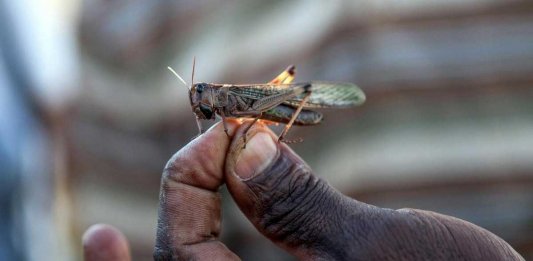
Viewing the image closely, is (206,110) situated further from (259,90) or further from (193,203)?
(193,203)

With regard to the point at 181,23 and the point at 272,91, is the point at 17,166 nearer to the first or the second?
the point at 181,23

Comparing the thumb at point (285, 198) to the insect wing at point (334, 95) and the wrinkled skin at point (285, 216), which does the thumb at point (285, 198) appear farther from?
the insect wing at point (334, 95)

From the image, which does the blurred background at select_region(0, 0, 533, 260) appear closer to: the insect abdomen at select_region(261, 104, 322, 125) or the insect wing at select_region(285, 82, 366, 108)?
the insect wing at select_region(285, 82, 366, 108)

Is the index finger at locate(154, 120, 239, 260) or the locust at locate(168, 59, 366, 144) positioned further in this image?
the locust at locate(168, 59, 366, 144)

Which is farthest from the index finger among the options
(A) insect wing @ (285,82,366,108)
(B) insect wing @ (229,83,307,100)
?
(A) insect wing @ (285,82,366,108)

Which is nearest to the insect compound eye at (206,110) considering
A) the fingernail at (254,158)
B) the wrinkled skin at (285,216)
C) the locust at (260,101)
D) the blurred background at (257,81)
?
the locust at (260,101)

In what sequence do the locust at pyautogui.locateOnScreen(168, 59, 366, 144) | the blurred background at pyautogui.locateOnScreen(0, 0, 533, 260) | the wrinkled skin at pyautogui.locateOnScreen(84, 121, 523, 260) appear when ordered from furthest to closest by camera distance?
the blurred background at pyautogui.locateOnScreen(0, 0, 533, 260)
the locust at pyautogui.locateOnScreen(168, 59, 366, 144)
the wrinkled skin at pyautogui.locateOnScreen(84, 121, 523, 260)

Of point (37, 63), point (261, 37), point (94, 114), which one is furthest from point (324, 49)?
point (37, 63)
